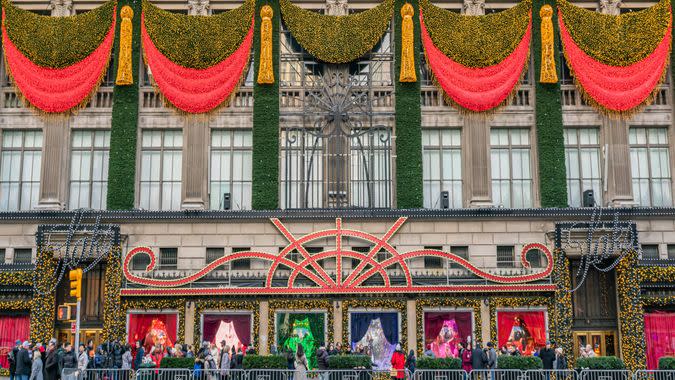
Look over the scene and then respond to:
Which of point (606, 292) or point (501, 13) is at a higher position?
point (501, 13)

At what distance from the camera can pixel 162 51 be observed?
47062 millimetres

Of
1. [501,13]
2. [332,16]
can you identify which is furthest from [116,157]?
[501,13]

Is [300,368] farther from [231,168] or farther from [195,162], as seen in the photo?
[195,162]

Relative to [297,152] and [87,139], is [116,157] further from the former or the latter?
[297,152]

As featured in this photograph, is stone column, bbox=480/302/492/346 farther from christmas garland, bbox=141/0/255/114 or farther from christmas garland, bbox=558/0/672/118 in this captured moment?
christmas garland, bbox=141/0/255/114

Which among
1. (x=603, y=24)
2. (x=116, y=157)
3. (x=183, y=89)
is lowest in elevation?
(x=116, y=157)

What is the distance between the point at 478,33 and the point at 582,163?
875 centimetres

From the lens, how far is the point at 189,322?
4434cm

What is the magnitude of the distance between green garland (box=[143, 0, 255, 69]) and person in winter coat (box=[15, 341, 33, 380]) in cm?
1868

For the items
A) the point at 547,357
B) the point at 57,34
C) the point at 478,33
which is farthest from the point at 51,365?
the point at 478,33

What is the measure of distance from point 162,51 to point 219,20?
342cm

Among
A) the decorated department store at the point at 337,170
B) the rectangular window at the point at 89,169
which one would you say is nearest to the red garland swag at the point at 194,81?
the decorated department store at the point at 337,170

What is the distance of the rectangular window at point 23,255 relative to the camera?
45500 millimetres

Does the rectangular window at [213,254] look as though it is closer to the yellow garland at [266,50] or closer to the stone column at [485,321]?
the yellow garland at [266,50]
